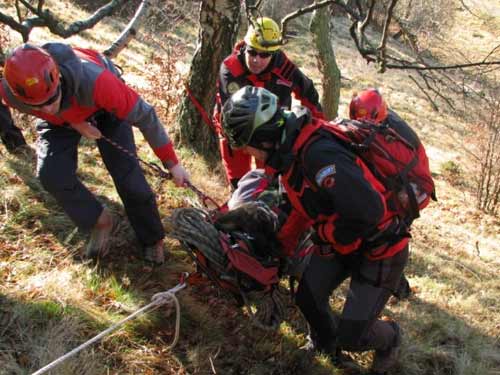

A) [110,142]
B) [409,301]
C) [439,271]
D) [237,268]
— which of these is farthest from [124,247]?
[439,271]

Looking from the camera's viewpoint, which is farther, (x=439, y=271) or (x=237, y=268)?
(x=439, y=271)

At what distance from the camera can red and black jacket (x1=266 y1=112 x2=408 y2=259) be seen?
271cm

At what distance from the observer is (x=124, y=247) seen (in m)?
4.10

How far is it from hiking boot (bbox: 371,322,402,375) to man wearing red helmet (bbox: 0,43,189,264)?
1.93m

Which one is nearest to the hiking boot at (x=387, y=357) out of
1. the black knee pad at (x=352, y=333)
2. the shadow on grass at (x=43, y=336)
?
the black knee pad at (x=352, y=333)

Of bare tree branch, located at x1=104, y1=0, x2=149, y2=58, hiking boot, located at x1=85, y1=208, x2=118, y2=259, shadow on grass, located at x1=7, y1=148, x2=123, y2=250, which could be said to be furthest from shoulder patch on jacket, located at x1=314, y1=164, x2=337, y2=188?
bare tree branch, located at x1=104, y1=0, x2=149, y2=58

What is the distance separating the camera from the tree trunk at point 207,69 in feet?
18.5

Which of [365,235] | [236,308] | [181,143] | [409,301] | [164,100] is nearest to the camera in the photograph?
[365,235]

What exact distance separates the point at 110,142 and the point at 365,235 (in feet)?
6.62

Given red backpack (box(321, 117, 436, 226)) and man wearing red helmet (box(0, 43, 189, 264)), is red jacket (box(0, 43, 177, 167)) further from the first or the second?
red backpack (box(321, 117, 436, 226))

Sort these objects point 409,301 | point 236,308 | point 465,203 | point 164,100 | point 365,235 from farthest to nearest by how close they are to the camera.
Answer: point 465,203, point 164,100, point 409,301, point 236,308, point 365,235

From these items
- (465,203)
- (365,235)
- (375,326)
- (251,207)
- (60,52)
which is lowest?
(465,203)

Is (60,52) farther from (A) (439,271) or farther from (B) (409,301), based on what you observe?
(A) (439,271)

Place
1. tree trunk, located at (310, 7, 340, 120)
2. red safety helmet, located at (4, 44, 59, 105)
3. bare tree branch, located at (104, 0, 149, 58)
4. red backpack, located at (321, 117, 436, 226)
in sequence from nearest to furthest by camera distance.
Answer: red safety helmet, located at (4, 44, 59, 105), red backpack, located at (321, 117, 436, 226), bare tree branch, located at (104, 0, 149, 58), tree trunk, located at (310, 7, 340, 120)
